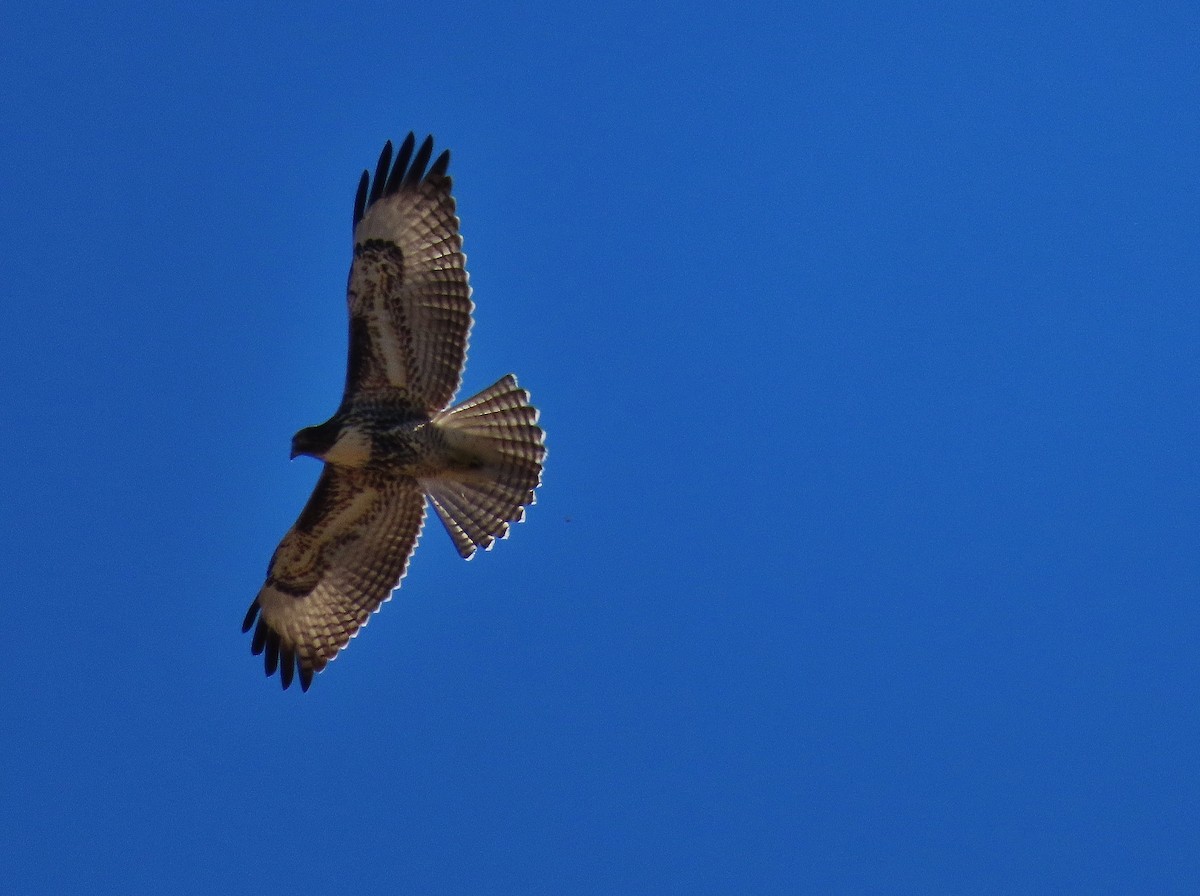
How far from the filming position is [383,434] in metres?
9.23

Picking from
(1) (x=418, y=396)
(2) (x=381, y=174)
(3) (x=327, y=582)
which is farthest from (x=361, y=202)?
(3) (x=327, y=582)

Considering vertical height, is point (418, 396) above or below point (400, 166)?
below

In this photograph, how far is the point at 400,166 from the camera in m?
9.29

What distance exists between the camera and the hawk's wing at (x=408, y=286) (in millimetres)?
9164

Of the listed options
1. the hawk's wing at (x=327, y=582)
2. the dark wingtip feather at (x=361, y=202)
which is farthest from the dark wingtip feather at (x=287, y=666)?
the dark wingtip feather at (x=361, y=202)

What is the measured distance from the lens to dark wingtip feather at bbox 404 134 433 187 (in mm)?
9273

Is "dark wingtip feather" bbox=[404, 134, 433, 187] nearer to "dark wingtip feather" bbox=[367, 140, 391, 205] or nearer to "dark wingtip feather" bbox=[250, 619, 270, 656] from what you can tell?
"dark wingtip feather" bbox=[367, 140, 391, 205]

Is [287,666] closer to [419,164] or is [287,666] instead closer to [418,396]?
[418,396]

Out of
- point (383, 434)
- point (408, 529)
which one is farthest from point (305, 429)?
point (408, 529)

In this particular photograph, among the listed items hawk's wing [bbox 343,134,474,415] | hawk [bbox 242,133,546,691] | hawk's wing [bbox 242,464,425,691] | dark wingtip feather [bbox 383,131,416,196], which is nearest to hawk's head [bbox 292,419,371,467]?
hawk [bbox 242,133,546,691]

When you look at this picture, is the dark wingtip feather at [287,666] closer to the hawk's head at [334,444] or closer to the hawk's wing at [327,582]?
the hawk's wing at [327,582]

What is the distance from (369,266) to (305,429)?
0.93 m

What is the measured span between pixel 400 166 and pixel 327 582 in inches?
95.4

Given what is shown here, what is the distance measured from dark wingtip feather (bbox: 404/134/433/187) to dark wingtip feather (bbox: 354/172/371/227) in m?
0.22
